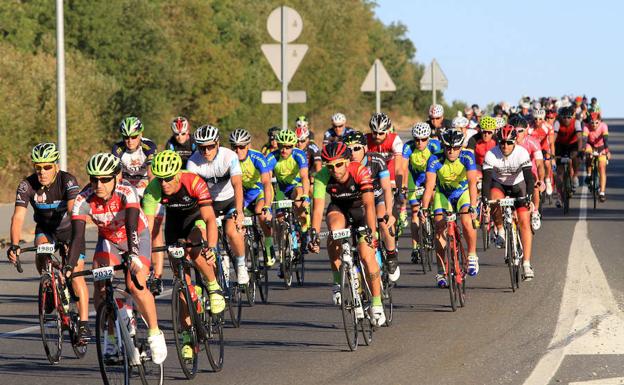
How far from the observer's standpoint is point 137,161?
619 inches

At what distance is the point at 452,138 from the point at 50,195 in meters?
5.24

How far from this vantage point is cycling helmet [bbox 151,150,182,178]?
10664mm

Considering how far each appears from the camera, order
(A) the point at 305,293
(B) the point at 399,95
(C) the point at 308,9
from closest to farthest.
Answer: (A) the point at 305,293 < (C) the point at 308,9 < (B) the point at 399,95

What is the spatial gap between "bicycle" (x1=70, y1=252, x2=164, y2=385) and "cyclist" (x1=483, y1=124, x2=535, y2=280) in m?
7.38

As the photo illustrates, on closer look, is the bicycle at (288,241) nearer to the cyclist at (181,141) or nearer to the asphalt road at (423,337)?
the asphalt road at (423,337)

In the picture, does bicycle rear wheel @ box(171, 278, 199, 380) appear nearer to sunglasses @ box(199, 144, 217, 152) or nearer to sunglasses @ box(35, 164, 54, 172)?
sunglasses @ box(35, 164, 54, 172)

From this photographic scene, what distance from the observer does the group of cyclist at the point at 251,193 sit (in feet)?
34.8

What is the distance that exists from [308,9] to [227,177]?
58.7 m

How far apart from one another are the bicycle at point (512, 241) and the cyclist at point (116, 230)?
6051 millimetres

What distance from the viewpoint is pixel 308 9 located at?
7219cm

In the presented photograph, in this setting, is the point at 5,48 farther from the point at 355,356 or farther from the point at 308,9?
the point at 308,9

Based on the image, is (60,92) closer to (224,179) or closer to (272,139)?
(272,139)

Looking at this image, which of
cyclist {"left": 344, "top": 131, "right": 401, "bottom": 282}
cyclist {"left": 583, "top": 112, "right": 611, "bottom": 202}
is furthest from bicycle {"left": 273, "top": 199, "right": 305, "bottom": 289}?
cyclist {"left": 583, "top": 112, "right": 611, "bottom": 202}

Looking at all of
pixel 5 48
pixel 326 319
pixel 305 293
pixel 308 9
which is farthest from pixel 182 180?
pixel 308 9
